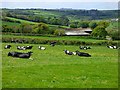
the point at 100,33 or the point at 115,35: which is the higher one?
the point at 115,35

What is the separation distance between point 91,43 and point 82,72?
35.3m

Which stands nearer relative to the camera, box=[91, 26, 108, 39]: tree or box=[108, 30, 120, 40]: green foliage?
box=[108, 30, 120, 40]: green foliage

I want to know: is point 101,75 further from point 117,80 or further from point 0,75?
point 0,75

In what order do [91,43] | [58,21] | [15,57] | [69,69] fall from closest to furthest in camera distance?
[69,69] → [15,57] → [91,43] → [58,21]

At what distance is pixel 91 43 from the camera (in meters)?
54.5

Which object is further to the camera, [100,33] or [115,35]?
[100,33]

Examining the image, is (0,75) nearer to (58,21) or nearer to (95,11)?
(58,21)

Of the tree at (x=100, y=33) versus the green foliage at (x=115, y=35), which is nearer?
the green foliage at (x=115, y=35)

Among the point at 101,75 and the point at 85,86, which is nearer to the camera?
the point at 85,86

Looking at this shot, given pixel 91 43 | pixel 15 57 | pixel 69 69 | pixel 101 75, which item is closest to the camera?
pixel 101 75

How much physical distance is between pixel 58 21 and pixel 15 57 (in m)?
87.1

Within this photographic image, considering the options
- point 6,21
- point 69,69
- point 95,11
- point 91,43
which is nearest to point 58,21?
point 6,21

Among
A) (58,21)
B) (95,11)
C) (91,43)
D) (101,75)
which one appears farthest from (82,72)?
(95,11)

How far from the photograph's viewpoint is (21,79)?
16.4m
